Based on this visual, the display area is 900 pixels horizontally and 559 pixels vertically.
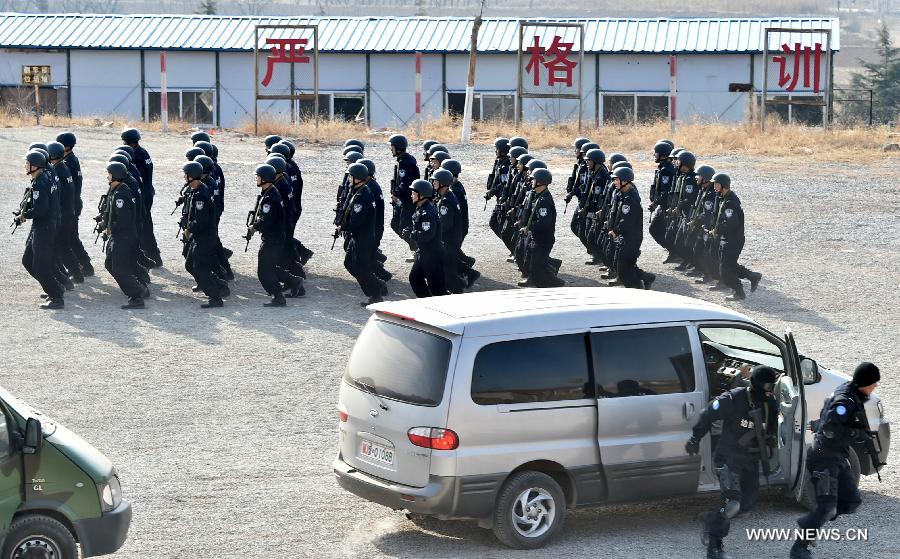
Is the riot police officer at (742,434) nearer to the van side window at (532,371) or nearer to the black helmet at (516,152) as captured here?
the van side window at (532,371)

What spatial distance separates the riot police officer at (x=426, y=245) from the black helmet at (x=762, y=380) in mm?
7642

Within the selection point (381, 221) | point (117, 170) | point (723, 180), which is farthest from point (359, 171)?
Result: point (723, 180)

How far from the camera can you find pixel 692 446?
28.8 feet

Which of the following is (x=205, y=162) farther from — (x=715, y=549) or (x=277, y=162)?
(x=715, y=549)

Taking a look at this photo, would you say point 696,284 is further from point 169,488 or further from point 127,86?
point 127,86

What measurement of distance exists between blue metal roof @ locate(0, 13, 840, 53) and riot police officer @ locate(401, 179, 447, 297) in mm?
23897

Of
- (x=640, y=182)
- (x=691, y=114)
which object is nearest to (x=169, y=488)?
(x=640, y=182)

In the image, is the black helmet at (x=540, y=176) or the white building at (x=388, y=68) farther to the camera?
the white building at (x=388, y=68)

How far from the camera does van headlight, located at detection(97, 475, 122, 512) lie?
7.95m

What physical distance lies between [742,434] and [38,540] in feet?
14.3

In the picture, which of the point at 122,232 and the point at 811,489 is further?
the point at 122,232

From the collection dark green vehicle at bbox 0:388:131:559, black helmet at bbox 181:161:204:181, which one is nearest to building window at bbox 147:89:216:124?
black helmet at bbox 181:161:204:181

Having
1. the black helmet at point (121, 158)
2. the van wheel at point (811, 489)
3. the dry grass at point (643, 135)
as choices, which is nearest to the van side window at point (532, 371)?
the van wheel at point (811, 489)

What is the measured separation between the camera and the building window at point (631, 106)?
40.0m
